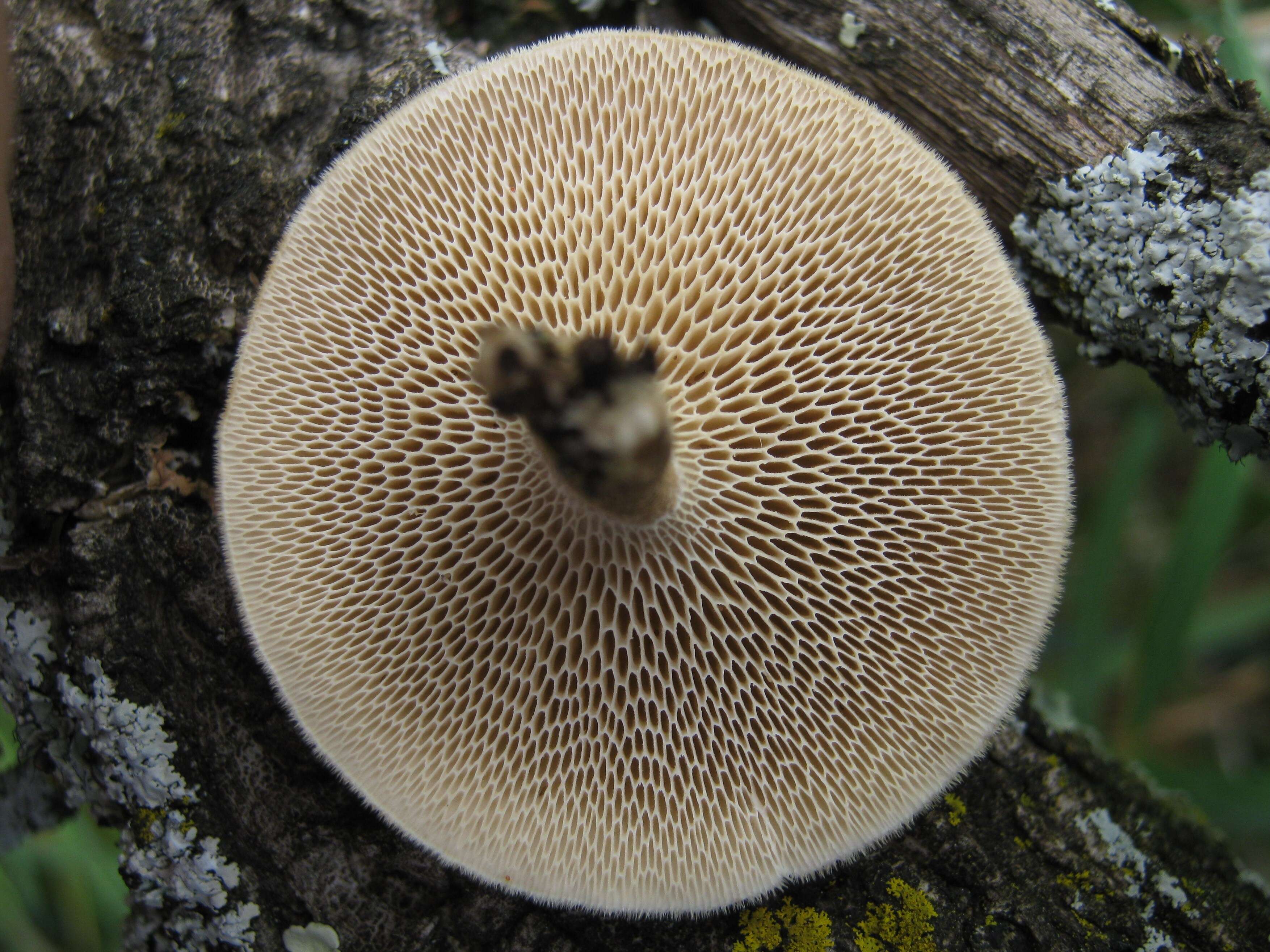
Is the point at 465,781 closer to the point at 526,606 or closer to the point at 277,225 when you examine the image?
the point at 526,606

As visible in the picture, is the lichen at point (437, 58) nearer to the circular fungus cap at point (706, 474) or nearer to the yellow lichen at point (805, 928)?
the circular fungus cap at point (706, 474)

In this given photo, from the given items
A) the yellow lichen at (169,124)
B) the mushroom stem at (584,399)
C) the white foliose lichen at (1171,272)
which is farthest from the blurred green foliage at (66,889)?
the white foliose lichen at (1171,272)

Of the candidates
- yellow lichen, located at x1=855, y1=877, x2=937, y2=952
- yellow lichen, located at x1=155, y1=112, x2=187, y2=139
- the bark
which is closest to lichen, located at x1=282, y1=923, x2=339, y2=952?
the bark

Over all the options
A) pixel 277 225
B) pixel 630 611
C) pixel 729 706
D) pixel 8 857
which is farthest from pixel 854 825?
pixel 8 857

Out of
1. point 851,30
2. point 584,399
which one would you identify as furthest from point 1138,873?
point 851,30

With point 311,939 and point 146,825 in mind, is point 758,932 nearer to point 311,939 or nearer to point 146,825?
point 311,939

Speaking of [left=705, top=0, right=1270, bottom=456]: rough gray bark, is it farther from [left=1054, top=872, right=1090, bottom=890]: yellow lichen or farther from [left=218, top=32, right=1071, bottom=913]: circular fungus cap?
[left=1054, top=872, right=1090, bottom=890]: yellow lichen
